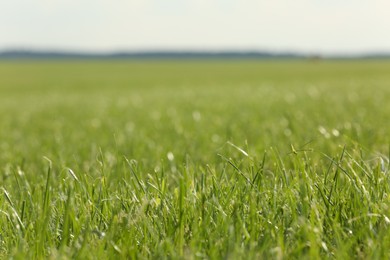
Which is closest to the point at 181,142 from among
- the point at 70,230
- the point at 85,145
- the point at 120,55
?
the point at 85,145

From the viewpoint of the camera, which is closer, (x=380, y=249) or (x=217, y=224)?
(x=380, y=249)

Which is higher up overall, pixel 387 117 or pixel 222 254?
pixel 222 254

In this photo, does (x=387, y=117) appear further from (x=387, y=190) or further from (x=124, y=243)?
(x=124, y=243)

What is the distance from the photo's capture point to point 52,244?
73.5 inches

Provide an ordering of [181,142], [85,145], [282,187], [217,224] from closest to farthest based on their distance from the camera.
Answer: [217,224] < [282,187] < [181,142] < [85,145]

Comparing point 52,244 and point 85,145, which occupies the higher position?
point 52,244

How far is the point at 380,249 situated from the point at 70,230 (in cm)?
111

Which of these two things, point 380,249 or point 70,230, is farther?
point 70,230

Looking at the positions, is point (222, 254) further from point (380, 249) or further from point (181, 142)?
point (181, 142)

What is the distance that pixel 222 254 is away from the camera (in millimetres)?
1594

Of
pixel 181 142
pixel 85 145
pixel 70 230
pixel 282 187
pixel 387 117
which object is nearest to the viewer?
pixel 70 230

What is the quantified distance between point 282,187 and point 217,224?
1.66ft

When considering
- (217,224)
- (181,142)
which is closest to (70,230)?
(217,224)

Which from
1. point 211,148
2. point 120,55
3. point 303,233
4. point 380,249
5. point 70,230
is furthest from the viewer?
point 120,55
